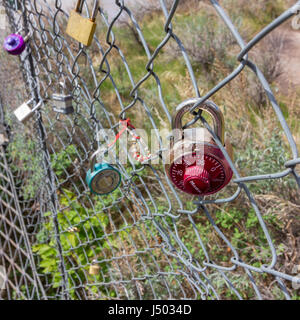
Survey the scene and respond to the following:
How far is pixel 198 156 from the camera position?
0.51 meters

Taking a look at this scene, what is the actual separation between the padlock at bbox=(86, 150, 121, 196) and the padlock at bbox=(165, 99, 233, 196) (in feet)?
1.02

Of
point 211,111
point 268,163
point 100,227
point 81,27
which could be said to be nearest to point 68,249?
point 100,227

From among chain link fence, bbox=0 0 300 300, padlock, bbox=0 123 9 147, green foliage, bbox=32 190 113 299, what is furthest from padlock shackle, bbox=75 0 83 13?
padlock, bbox=0 123 9 147

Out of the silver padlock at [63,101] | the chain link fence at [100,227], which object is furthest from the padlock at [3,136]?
the silver padlock at [63,101]

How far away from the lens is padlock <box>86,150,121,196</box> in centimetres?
83

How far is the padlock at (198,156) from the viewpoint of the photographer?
1.58ft

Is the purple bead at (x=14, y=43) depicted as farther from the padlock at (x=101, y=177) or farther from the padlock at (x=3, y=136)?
the padlock at (x=3, y=136)

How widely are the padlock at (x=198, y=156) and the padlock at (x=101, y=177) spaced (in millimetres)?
312

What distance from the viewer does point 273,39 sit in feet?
10.3

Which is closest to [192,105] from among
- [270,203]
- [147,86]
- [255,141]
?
[270,203]
